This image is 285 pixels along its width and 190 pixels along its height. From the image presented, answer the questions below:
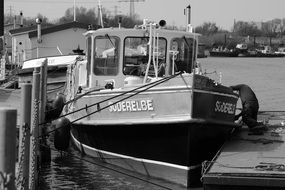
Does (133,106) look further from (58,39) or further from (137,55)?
(58,39)

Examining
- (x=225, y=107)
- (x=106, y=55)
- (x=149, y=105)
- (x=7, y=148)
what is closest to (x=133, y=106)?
(x=149, y=105)

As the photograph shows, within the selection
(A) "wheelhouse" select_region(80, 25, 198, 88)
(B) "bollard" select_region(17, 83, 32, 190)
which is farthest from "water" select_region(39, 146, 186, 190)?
(B) "bollard" select_region(17, 83, 32, 190)

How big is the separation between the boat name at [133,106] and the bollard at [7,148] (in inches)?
208

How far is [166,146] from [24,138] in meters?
3.12

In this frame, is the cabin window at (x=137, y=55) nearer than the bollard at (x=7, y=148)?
No

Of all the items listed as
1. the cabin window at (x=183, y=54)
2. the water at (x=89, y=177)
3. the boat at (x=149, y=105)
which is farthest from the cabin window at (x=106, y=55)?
the water at (x=89, y=177)

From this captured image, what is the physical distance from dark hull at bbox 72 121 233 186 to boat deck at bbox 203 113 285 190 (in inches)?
14.8

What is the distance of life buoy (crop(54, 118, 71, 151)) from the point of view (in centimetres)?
1299

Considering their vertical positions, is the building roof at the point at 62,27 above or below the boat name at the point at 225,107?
above

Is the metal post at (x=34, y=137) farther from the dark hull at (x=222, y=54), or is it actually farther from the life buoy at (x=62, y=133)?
the dark hull at (x=222, y=54)

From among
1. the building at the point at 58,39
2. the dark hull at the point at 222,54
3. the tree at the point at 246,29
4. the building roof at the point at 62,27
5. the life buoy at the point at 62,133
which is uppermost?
the tree at the point at 246,29

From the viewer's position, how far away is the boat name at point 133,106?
10242mm

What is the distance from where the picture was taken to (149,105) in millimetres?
10234

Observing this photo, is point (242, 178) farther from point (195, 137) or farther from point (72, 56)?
point (72, 56)
